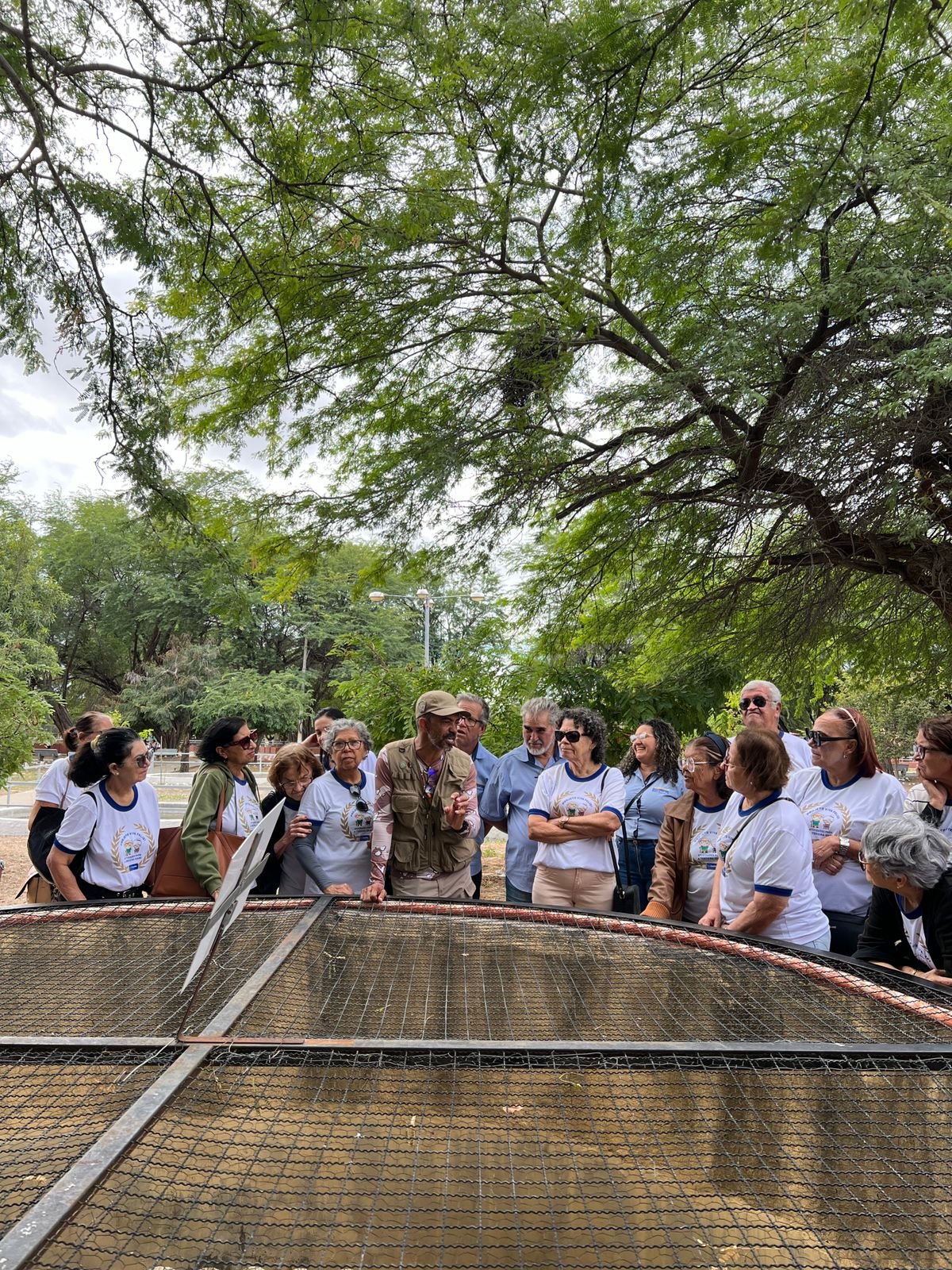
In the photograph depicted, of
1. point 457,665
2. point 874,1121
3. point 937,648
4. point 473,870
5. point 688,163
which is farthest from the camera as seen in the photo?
point 457,665

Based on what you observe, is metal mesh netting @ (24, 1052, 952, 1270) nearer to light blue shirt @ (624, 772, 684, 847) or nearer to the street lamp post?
light blue shirt @ (624, 772, 684, 847)

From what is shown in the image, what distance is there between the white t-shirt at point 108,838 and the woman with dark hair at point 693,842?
196 centimetres

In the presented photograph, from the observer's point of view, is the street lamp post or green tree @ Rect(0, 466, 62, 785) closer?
the street lamp post

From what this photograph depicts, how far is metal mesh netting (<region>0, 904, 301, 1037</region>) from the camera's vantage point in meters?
1.85

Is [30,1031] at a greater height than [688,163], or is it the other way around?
[688,163]

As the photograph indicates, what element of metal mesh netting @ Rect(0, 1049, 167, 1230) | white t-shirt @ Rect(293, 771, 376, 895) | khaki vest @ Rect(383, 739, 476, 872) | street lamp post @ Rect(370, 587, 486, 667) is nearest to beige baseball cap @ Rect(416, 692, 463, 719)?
khaki vest @ Rect(383, 739, 476, 872)

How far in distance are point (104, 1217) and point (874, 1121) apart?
4.01 feet

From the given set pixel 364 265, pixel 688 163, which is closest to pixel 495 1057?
pixel 364 265

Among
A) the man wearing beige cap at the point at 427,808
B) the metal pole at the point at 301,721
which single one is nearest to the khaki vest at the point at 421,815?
the man wearing beige cap at the point at 427,808

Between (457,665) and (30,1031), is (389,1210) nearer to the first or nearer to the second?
(30,1031)

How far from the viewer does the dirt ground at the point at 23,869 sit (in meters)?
8.16

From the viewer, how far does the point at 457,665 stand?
841 cm

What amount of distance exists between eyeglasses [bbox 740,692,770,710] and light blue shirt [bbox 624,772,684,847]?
1.46 ft

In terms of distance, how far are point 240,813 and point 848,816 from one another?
2269 millimetres
